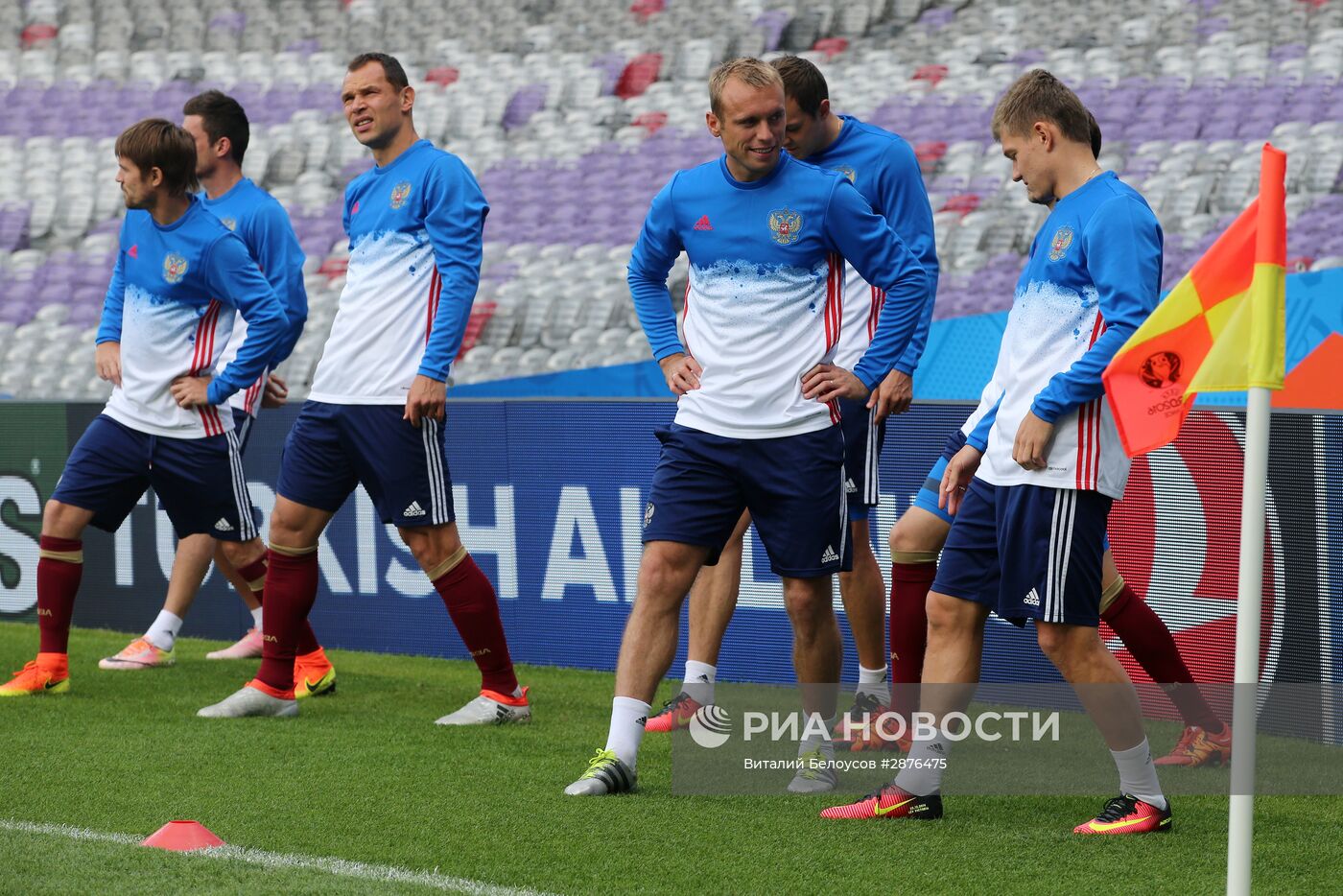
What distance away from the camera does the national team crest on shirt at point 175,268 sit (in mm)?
5324

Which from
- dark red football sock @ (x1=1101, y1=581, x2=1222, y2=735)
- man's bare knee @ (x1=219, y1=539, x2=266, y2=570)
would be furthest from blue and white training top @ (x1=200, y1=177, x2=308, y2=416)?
dark red football sock @ (x1=1101, y1=581, x2=1222, y2=735)

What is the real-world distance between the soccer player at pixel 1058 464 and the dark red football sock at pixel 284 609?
2147mm

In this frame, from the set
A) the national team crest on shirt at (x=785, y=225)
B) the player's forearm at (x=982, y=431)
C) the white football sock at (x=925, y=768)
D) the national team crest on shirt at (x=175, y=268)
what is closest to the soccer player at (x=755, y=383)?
the national team crest on shirt at (x=785, y=225)

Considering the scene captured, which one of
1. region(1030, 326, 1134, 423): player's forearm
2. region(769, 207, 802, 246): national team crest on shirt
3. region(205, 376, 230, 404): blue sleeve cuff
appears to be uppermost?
region(769, 207, 802, 246): national team crest on shirt

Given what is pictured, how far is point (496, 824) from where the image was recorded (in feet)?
11.9

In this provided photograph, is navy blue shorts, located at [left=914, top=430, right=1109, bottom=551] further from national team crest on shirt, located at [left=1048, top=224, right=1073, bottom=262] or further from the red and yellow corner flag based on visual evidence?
the red and yellow corner flag

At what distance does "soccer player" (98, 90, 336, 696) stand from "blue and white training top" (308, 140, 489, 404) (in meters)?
0.58

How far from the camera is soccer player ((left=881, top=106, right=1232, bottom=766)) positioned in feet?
14.3

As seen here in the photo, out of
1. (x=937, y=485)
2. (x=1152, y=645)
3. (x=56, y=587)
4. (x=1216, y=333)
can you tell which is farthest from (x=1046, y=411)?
(x=56, y=587)

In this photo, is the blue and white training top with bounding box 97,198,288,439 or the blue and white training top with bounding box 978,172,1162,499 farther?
the blue and white training top with bounding box 97,198,288,439

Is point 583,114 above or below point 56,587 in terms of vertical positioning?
above

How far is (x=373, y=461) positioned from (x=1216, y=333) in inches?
109

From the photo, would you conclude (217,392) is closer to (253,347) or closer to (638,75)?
(253,347)

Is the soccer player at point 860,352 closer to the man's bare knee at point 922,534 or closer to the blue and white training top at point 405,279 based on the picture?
the man's bare knee at point 922,534
